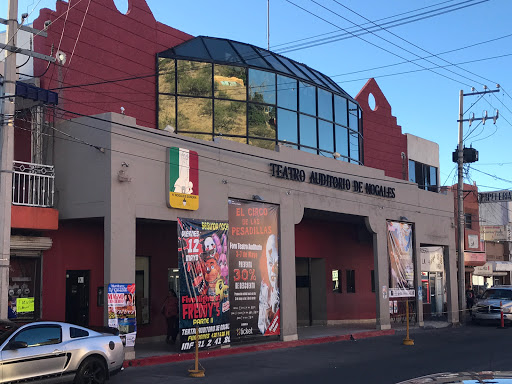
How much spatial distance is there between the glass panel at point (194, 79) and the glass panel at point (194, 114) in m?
0.28

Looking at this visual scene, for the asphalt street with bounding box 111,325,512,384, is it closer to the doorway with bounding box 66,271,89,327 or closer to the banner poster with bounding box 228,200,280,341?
the banner poster with bounding box 228,200,280,341

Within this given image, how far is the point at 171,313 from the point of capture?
20.4 meters

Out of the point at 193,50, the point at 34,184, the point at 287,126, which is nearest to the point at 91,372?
the point at 34,184

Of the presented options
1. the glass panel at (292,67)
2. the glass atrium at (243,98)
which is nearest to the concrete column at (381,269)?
the glass atrium at (243,98)

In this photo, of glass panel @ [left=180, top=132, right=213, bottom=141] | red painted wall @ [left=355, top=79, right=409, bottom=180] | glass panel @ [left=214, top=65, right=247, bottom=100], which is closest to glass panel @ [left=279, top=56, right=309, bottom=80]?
glass panel @ [left=214, top=65, right=247, bottom=100]

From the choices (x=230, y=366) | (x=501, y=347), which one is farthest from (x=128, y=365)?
(x=501, y=347)

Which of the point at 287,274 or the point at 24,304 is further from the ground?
the point at 287,274

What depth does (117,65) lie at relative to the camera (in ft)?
72.5

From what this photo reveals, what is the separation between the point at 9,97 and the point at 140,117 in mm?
7887

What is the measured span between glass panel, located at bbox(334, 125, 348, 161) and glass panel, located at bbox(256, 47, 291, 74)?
3685 mm

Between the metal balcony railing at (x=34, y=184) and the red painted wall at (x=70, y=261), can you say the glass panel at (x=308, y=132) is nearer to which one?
the red painted wall at (x=70, y=261)

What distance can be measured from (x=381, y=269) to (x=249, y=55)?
10.3 metres

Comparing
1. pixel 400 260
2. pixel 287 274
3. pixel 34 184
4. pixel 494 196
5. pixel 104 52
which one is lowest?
pixel 287 274

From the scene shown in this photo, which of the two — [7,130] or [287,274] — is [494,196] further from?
[7,130]
